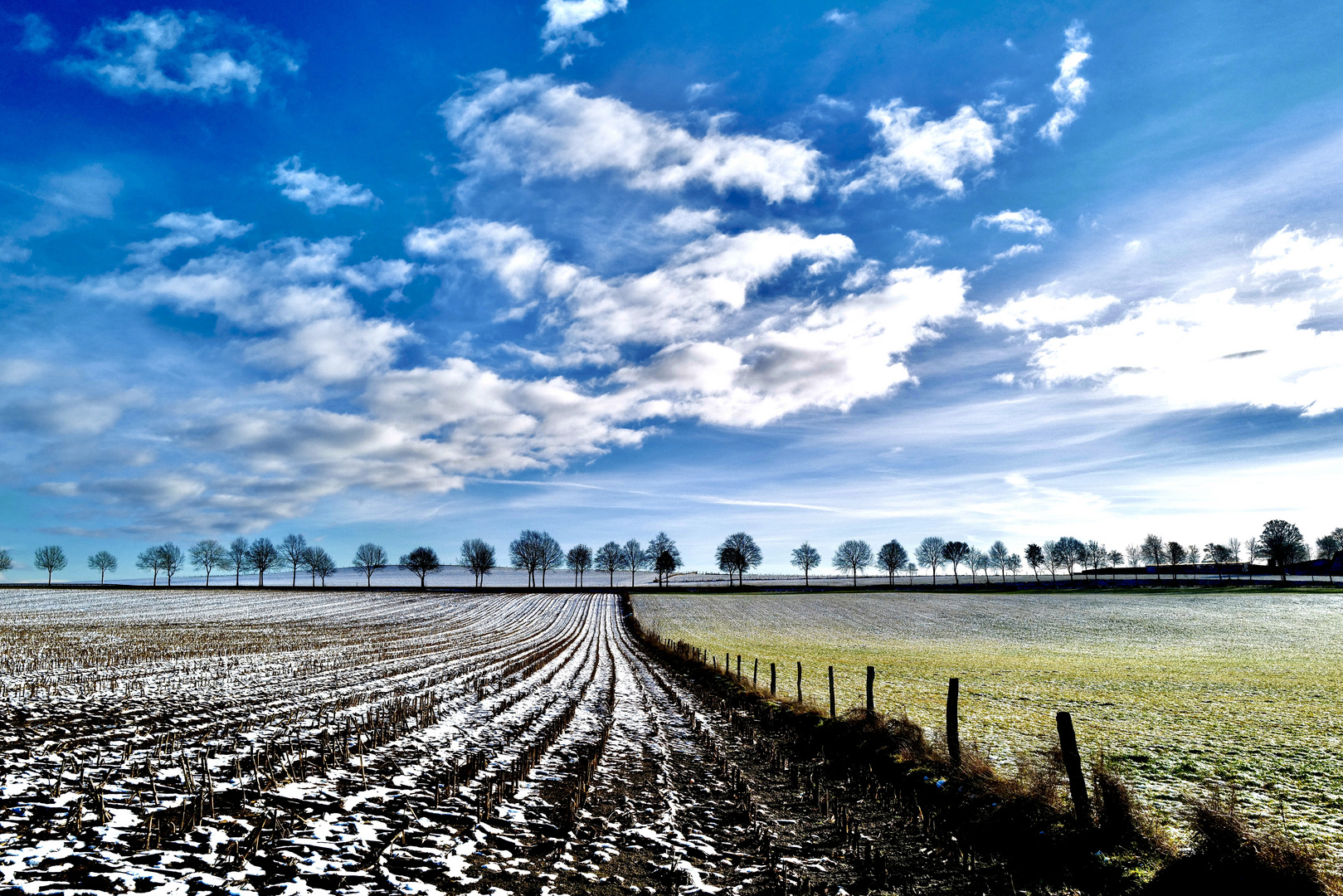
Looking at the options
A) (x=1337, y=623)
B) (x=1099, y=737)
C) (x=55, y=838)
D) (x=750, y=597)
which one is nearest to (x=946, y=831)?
(x=1099, y=737)

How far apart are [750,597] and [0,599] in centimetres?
11160

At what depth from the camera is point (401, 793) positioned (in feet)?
39.4

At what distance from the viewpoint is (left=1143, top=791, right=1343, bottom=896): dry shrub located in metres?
7.39

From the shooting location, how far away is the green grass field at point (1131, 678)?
14227 millimetres

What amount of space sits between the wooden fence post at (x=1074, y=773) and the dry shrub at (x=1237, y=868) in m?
1.54

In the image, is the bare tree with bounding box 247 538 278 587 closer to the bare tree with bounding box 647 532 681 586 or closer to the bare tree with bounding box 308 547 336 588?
the bare tree with bounding box 308 547 336 588

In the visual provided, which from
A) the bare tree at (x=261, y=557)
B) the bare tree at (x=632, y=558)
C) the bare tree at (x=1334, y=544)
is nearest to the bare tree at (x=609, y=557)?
the bare tree at (x=632, y=558)

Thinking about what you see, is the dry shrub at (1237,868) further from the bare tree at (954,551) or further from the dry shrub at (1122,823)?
the bare tree at (954,551)

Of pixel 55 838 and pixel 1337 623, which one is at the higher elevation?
pixel 55 838

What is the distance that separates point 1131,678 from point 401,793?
35145mm

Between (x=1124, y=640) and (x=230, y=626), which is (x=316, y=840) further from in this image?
(x=1124, y=640)

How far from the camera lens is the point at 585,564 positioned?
17050 cm

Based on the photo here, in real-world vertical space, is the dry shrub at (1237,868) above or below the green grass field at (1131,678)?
above

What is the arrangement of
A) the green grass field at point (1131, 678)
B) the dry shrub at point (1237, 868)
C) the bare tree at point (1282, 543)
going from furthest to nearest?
the bare tree at point (1282, 543), the green grass field at point (1131, 678), the dry shrub at point (1237, 868)
